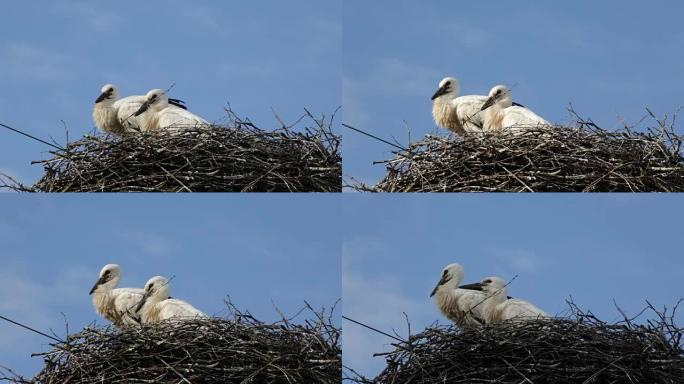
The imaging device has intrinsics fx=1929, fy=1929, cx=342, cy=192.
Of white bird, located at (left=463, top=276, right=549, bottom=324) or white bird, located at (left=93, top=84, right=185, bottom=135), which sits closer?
white bird, located at (left=463, top=276, right=549, bottom=324)

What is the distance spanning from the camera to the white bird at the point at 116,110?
7.71 m

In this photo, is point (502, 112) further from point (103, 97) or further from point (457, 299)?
point (103, 97)

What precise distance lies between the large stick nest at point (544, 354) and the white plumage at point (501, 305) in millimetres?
328

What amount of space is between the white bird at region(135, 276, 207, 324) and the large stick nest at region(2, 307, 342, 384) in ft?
1.27

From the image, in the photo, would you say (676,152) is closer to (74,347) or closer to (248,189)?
(248,189)

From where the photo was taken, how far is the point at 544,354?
664cm

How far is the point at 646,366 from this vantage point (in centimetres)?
661

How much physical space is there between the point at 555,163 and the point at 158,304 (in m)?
1.61

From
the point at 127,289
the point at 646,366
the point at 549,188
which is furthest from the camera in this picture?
the point at 127,289

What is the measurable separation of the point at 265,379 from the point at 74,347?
0.70 m

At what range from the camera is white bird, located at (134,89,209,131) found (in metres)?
7.55

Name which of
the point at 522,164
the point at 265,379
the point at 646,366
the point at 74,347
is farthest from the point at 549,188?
the point at 74,347

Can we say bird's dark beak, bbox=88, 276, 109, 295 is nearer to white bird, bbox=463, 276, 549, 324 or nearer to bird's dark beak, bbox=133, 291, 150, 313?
bird's dark beak, bbox=133, 291, 150, 313

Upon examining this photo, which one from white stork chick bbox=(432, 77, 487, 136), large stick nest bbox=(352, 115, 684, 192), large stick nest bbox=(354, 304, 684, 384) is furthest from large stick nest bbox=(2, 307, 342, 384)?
white stork chick bbox=(432, 77, 487, 136)
